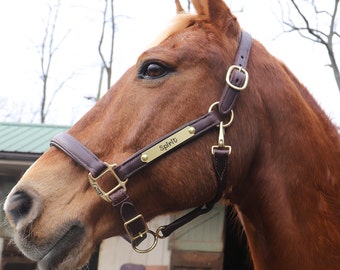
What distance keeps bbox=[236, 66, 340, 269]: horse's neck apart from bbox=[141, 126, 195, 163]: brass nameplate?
380 mm

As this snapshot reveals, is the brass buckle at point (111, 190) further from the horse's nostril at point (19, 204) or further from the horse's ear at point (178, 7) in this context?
the horse's ear at point (178, 7)

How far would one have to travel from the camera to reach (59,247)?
2025 mm

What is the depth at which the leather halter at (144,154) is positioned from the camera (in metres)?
2.09

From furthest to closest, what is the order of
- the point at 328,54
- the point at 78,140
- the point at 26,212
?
the point at 328,54, the point at 78,140, the point at 26,212

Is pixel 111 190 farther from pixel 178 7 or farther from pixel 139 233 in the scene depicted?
pixel 178 7

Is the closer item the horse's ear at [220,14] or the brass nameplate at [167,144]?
the brass nameplate at [167,144]

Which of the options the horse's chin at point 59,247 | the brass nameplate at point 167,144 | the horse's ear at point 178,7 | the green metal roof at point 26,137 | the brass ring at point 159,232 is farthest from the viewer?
the green metal roof at point 26,137

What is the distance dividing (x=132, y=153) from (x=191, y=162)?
0.27 metres

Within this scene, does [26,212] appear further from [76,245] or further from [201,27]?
[201,27]

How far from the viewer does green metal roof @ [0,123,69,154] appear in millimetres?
7594

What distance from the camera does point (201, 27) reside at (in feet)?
7.78

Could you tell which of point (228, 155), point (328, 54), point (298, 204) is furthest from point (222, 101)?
point (328, 54)

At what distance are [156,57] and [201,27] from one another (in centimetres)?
33

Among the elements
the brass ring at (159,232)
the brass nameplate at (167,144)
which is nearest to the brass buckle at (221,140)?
the brass nameplate at (167,144)
